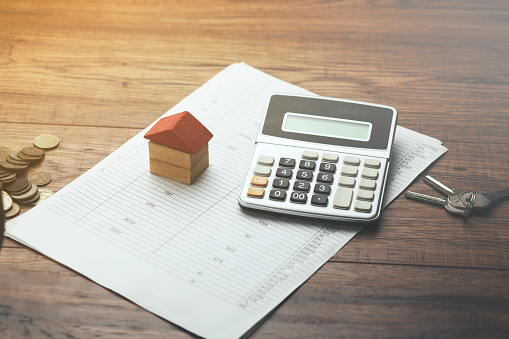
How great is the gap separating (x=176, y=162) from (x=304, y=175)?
0.50 ft

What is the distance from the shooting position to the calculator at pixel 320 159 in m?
0.75

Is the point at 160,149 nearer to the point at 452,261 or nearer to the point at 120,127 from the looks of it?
the point at 120,127

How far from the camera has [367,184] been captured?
763 mm

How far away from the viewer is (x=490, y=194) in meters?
0.80

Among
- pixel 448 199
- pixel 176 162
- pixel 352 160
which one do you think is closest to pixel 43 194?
pixel 176 162

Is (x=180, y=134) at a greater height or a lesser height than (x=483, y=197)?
greater

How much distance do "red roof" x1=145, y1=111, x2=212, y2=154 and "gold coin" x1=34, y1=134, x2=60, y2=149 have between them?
154 mm

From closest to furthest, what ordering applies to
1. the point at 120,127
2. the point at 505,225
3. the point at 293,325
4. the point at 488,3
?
the point at 293,325, the point at 505,225, the point at 120,127, the point at 488,3

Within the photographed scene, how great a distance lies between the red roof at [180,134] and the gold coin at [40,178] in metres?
0.14

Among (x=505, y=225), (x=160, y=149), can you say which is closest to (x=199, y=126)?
(x=160, y=149)

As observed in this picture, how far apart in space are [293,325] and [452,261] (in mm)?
199

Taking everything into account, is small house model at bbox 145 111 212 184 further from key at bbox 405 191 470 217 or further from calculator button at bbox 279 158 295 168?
key at bbox 405 191 470 217

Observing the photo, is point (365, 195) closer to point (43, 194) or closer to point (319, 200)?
point (319, 200)

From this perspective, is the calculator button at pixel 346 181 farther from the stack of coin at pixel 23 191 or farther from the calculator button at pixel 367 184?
the stack of coin at pixel 23 191
